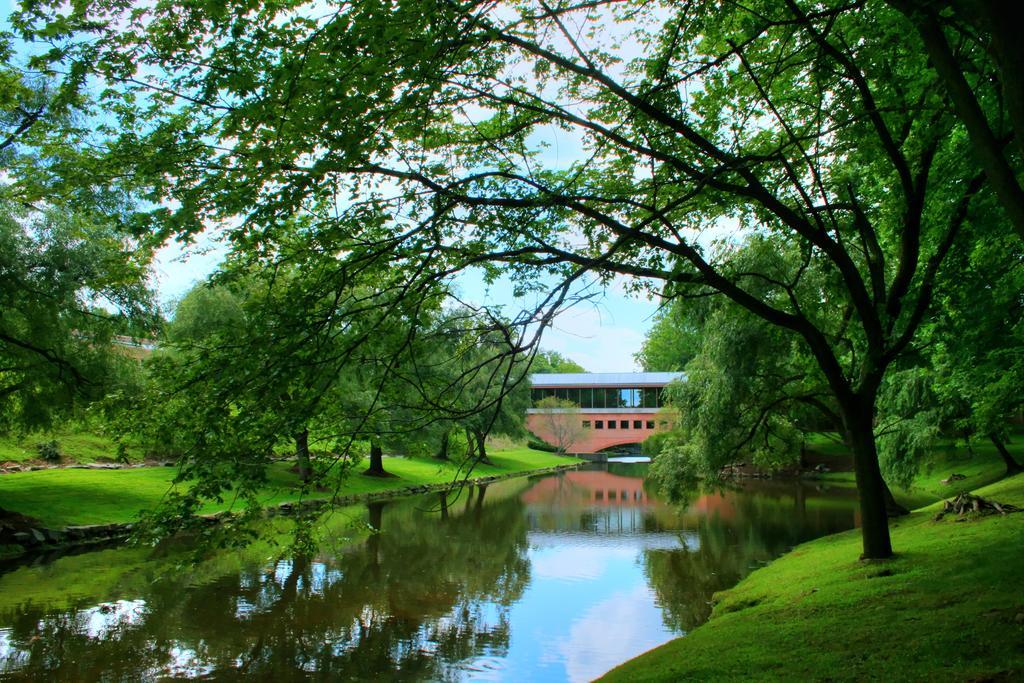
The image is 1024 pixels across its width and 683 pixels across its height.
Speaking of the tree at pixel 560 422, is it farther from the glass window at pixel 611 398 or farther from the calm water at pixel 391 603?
the calm water at pixel 391 603

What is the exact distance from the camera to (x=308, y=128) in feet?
16.0

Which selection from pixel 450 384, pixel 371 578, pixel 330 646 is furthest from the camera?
pixel 371 578

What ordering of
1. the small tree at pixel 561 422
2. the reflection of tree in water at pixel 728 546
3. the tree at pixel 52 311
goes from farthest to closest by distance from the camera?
the small tree at pixel 561 422 < the tree at pixel 52 311 < the reflection of tree in water at pixel 728 546

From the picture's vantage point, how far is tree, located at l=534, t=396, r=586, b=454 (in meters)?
61.6

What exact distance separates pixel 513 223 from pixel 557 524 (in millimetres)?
16982

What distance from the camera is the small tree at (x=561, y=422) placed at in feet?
202

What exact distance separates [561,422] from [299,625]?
51974mm

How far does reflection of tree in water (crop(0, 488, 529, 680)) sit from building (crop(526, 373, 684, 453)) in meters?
50.9

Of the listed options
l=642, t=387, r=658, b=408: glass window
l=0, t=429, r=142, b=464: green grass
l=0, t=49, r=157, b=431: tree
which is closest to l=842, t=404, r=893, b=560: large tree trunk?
l=0, t=49, r=157, b=431: tree

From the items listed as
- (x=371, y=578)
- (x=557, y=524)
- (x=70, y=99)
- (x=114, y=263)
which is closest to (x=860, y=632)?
(x=114, y=263)

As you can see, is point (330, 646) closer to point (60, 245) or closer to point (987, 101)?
point (987, 101)

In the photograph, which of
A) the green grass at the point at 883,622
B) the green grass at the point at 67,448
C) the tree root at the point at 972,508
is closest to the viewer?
the green grass at the point at 883,622

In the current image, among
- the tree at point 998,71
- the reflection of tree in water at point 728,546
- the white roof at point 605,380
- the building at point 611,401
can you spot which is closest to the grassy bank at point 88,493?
the reflection of tree in water at point 728,546

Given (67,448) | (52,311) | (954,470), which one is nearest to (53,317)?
(52,311)
